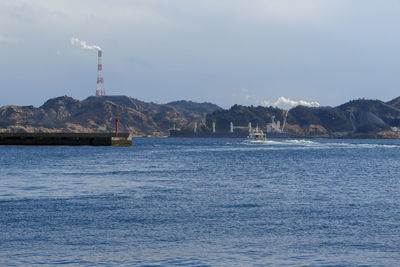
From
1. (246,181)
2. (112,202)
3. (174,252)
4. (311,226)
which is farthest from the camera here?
(246,181)

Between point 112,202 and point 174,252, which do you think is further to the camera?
point 112,202

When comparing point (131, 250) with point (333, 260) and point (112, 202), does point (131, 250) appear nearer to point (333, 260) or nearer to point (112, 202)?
point (333, 260)

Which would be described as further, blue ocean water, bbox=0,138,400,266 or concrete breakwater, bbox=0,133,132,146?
concrete breakwater, bbox=0,133,132,146

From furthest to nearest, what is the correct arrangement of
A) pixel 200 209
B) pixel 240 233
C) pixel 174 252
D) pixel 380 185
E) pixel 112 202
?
pixel 380 185
pixel 112 202
pixel 200 209
pixel 240 233
pixel 174 252

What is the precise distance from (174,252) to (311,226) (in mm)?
A: 8258

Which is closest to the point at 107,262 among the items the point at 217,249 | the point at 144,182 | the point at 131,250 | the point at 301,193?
the point at 131,250

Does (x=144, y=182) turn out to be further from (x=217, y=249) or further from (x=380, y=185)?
(x=217, y=249)

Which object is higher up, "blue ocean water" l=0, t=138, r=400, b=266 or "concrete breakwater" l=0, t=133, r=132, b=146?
"concrete breakwater" l=0, t=133, r=132, b=146

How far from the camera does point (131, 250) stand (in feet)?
66.5

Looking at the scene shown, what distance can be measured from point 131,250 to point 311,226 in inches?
371

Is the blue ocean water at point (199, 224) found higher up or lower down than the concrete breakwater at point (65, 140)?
lower down

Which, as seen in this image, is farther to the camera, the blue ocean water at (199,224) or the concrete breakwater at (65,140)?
the concrete breakwater at (65,140)

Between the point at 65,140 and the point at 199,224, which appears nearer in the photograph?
the point at 199,224

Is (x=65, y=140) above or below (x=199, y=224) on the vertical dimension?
above
